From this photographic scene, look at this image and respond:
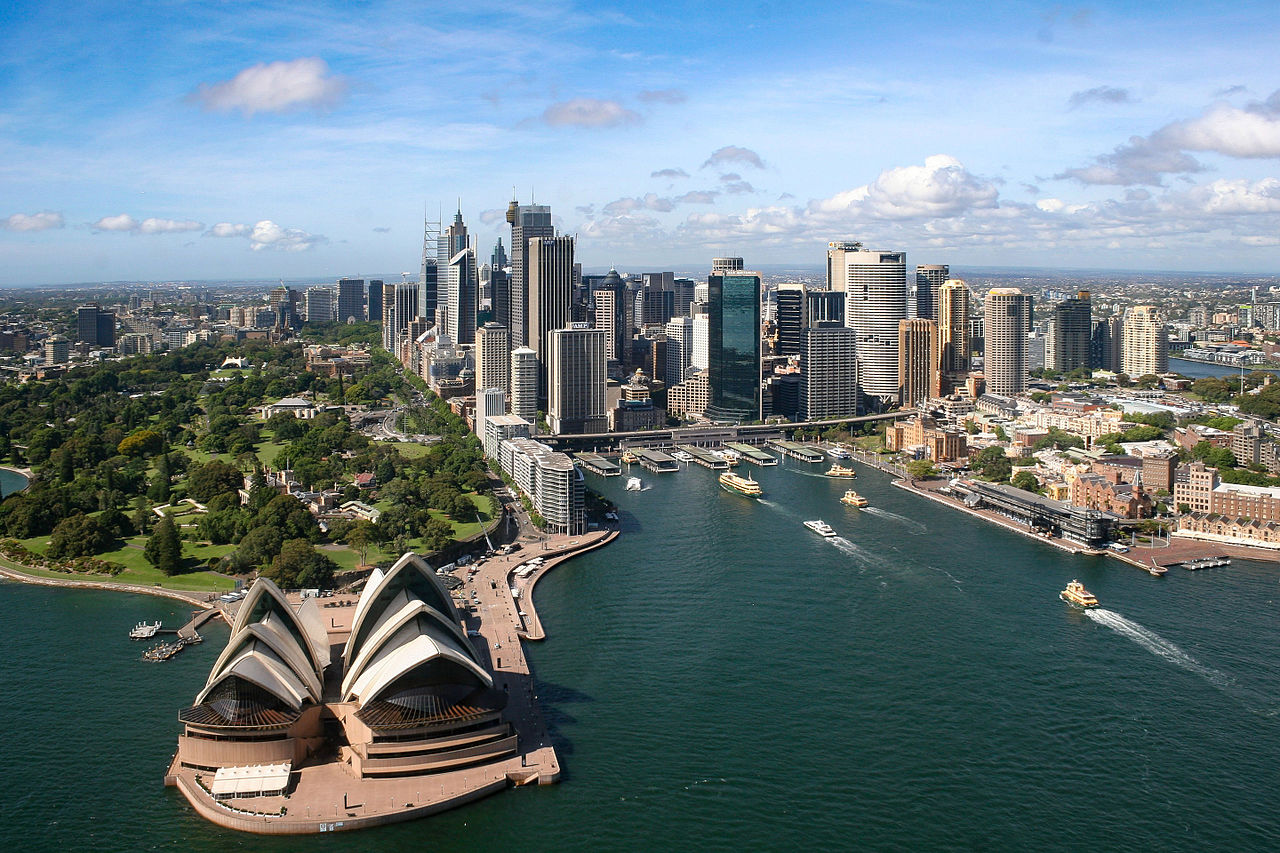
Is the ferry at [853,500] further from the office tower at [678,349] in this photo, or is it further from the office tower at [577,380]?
the office tower at [678,349]

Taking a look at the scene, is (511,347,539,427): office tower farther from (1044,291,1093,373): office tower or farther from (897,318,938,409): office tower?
(1044,291,1093,373): office tower

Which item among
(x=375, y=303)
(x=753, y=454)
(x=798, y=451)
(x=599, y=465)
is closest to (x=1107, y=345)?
(x=798, y=451)

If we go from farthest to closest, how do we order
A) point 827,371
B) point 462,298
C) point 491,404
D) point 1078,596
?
1. point 462,298
2. point 827,371
3. point 491,404
4. point 1078,596

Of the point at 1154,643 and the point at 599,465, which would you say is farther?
the point at 599,465

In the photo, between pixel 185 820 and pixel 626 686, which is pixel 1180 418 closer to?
pixel 626 686

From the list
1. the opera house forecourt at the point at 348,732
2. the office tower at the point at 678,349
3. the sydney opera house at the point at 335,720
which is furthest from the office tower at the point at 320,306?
the sydney opera house at the point at 335,720

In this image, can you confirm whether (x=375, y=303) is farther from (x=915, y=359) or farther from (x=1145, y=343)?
(x=1145, y=343)

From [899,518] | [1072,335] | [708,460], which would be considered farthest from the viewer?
[1072,335]

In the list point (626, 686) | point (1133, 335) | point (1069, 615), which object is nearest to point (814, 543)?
point (1069, 615)
